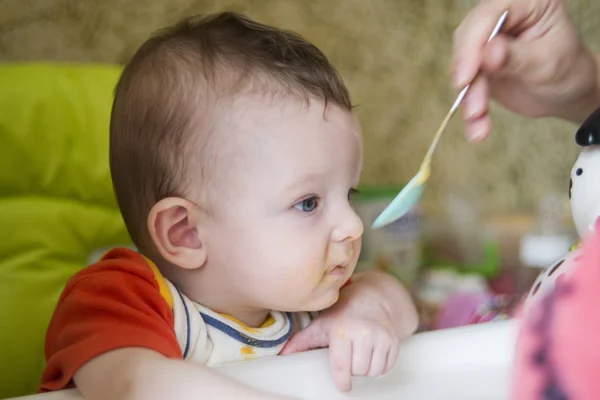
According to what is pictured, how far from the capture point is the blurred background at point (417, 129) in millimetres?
951

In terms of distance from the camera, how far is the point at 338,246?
56 centimetres

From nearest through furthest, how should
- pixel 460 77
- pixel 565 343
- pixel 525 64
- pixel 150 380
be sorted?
pixel 565 343 < pixel 150 380 < pixel 460 77 < pixel 525 64

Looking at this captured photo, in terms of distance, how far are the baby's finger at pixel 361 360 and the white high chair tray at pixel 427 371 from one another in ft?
0.05

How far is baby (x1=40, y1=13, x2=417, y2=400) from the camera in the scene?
52 cm

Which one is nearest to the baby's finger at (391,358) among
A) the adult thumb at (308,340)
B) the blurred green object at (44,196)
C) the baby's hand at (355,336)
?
the baby's hand at (355,336)

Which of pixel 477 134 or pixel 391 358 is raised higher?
pixel 477 134

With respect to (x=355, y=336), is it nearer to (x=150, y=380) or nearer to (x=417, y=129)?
(x=150, y=380)

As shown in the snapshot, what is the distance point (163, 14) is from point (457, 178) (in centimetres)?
69

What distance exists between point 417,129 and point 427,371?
827mm

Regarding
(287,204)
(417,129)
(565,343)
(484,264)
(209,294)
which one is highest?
(565,343)

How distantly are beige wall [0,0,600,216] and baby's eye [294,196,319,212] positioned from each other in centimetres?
55

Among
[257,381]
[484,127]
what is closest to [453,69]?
[484,127]

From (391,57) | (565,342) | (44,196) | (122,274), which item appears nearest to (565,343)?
(565,342)

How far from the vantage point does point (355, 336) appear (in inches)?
20.5
